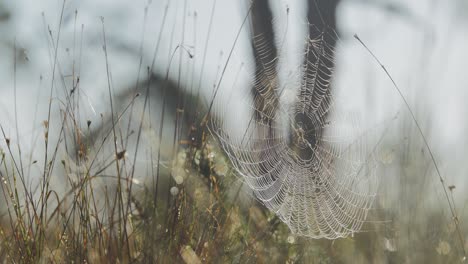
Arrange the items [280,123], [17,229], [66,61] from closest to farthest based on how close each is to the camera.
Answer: [17,229]
[66,61]
[280,123]

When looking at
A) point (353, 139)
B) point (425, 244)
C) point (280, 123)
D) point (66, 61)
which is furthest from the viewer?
point (280, 123)

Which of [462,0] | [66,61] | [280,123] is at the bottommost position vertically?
[280,123]

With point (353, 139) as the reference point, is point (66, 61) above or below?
above

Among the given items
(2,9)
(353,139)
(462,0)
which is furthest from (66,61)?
(2,9)

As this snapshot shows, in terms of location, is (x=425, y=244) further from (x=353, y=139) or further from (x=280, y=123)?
(x=280, y=123)

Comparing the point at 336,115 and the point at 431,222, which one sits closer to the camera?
the point at 431,222

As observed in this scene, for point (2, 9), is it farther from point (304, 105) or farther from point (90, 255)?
point (90, 255)

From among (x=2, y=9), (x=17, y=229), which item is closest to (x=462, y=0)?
(x=17, y=229)
